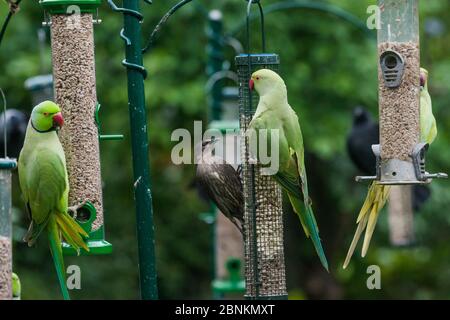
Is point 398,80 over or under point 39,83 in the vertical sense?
under

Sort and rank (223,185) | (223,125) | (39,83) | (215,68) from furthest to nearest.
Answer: (215,68)
(39,83)
(223,125)
(223,185)

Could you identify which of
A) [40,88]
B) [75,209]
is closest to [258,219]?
[75,209]

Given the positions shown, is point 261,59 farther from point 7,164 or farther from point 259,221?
point 7,164

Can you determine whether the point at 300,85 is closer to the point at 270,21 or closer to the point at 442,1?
the point at 270,21

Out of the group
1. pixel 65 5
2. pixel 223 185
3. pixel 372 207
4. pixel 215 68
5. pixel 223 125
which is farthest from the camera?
pixel 215 68

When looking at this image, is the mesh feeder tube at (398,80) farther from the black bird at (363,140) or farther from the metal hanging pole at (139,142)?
the black bird at (363,140)

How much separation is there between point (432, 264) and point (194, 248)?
380 centimetres

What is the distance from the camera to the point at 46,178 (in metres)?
6.59

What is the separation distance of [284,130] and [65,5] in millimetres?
1524

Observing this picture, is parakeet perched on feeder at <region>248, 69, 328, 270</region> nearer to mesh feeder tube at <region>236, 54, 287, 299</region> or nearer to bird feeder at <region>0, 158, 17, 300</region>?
mesh feeder tube at <region>236, 54, 287, 299</region>

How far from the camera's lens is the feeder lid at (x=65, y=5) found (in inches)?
275

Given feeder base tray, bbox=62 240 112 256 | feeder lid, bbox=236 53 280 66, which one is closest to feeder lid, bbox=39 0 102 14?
feeder lid, bbox=236 53 280 66

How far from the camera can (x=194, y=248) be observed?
650 inches

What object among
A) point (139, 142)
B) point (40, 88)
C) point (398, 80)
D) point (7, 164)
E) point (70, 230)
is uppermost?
point (40, 88)
